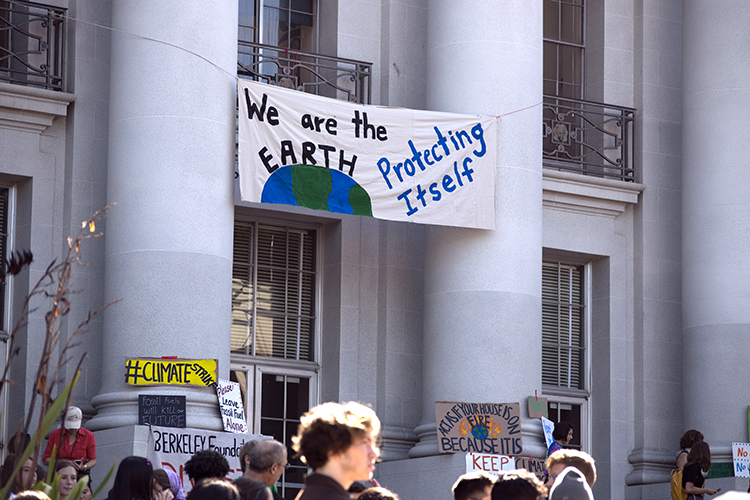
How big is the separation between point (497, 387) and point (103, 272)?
4486mm

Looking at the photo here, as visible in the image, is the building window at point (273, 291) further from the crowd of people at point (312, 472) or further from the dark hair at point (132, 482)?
the dark hair at point (132, 482)

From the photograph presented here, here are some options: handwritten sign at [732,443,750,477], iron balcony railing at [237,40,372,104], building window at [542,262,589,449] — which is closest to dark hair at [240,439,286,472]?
iron balcony railing at [237,40,372,104]

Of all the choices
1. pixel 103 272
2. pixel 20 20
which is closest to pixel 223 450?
pixel 103 272

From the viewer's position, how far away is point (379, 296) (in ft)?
54.9

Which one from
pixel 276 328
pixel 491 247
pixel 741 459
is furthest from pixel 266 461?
pixel 741 459

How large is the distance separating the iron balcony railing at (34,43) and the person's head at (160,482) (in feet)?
22.2

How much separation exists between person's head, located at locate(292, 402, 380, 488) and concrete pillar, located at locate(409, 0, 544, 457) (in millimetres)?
9384

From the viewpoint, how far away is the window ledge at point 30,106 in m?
14.7

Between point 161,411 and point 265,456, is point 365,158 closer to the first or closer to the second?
point 161,411

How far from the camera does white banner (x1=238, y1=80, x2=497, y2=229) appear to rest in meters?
14.2

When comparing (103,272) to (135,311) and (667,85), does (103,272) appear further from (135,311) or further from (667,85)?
(667,85)

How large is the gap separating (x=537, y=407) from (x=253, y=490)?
27.1ft

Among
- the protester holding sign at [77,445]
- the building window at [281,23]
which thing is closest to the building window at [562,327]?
the building window at [281,23]

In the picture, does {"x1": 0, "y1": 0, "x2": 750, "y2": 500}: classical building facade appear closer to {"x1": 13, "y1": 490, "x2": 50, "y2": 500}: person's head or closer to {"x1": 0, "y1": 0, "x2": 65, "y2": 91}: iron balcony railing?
{"x1": 0, "y1": 0, "x2": 65, "y2": 91}: iron balcony railing
